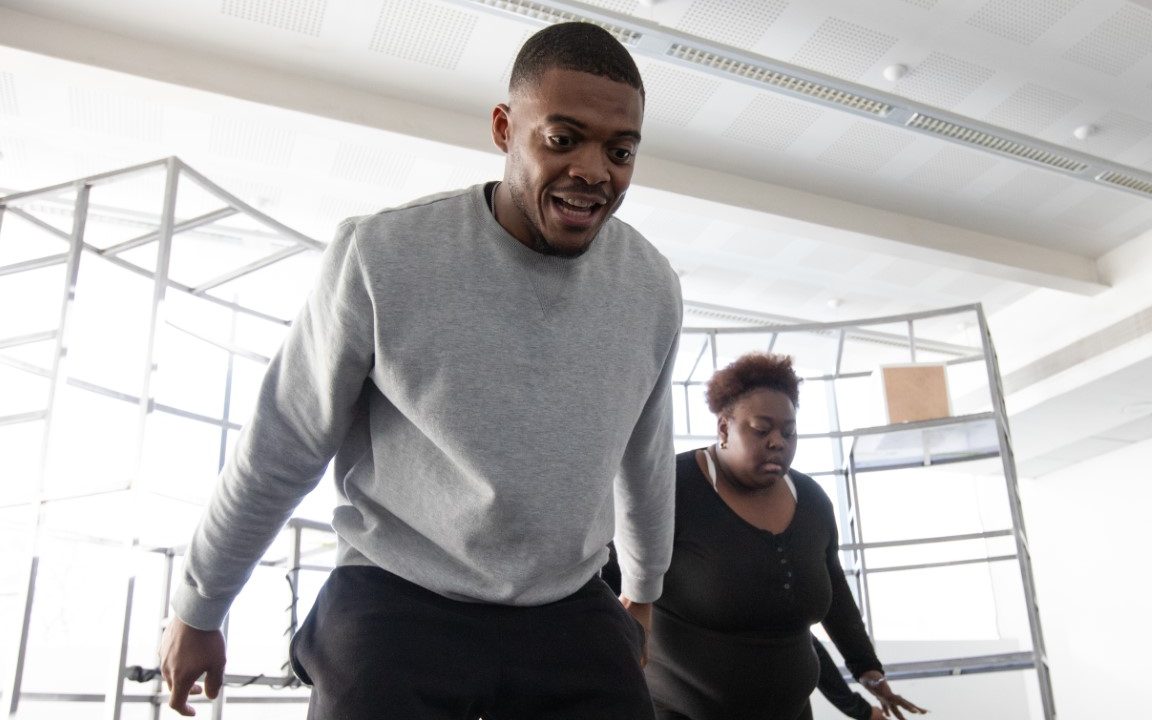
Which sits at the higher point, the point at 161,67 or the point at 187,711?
the point at 161,67

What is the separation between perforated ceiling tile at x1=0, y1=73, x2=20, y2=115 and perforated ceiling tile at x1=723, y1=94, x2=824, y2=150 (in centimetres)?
401

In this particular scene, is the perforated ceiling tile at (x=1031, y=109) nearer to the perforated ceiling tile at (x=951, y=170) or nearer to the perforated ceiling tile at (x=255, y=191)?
the perforated ceiling tile at (x=951, y=170)

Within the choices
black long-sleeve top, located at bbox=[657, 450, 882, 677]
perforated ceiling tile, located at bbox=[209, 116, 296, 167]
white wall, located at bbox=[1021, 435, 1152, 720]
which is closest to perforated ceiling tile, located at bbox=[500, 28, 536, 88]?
perforated ceiling tile, located at bbox=[209, 116, 296, 167]

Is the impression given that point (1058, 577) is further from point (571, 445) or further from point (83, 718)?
point (571, 445)

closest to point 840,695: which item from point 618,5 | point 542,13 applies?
point 542,13

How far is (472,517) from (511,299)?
0.24 m

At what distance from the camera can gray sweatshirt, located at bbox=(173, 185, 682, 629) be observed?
3.49 ft

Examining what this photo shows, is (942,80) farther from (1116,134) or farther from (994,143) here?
(1116,134)

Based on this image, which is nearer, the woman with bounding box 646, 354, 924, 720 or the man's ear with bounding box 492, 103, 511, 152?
the man's ear with bounding box 492, 103, 511, 152

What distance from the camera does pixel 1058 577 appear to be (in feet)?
35.2

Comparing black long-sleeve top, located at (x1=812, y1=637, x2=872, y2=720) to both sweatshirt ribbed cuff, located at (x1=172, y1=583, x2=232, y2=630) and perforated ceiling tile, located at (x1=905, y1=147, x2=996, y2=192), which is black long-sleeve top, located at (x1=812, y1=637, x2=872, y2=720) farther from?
perforated ceiling tile, located at (x1=905, y1=147, x2=996, y2=192)

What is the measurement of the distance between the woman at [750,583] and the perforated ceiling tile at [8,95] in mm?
4820

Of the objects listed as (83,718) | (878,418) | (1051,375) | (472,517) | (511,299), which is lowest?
(83,718)

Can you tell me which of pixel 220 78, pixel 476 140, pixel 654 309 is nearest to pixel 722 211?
pixel 476 140
